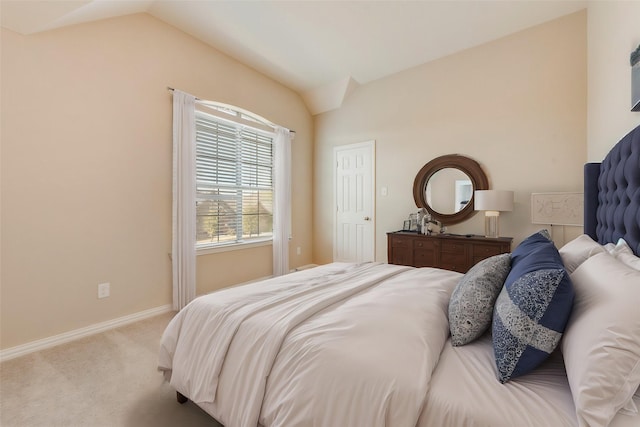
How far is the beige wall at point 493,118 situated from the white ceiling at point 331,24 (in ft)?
0.72

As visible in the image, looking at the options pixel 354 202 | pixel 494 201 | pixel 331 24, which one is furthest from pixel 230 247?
pixel 494 201

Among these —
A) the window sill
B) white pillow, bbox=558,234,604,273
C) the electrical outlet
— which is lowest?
the electrical outlet

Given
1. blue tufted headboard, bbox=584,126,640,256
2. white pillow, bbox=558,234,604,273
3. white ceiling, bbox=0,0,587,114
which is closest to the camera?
white pillow, bbox=558,234,604,273

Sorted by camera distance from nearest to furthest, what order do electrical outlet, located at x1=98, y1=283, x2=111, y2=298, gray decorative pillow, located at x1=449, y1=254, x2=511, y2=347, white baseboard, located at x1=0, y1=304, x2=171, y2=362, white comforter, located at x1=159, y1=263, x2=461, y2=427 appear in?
white comforter, located at x1=159, y1=263, x2=461, y2=427 → gray decorative pillow, located at x1=449, y1=254, x2=511, y2=347 → white baseboard, located at x1=0, y1=304, x2=171, y2=362 → electrical outlet, located at x1=98, y1=283, x2=111, y2=298

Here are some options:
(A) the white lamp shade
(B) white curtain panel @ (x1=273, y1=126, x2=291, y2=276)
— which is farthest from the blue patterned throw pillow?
(B) white curtain panel @ (x1=273, y1=126, x2=291, y2=276)

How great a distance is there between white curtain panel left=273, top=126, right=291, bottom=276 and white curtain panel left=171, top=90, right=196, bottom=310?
1301mm

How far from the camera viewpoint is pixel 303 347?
3.70 feet

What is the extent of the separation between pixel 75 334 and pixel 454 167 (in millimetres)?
4264

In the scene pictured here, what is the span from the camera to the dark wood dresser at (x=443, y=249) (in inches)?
120

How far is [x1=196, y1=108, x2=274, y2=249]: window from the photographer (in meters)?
3.52

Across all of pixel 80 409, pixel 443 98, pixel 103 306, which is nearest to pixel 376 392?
pixel 80 409

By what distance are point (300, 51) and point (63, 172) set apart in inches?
111

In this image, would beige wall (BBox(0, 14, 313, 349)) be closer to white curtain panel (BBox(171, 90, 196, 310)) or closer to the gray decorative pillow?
white curtain panel (BBox(171, 90, 196, 310))

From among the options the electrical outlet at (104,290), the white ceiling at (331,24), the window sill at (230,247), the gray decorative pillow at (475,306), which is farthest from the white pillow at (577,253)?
the electrical outlet at (104,290)
